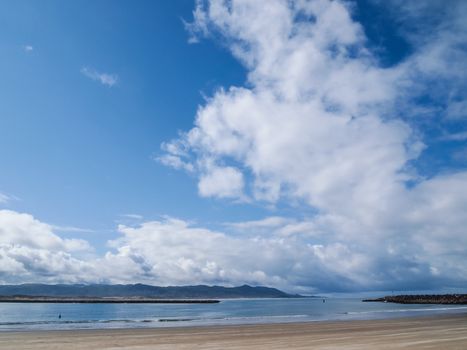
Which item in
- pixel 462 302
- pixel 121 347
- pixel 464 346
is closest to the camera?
pixel 464 346

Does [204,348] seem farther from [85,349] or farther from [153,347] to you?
[85,349]

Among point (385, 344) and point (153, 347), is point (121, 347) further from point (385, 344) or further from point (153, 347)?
point (385, 344)

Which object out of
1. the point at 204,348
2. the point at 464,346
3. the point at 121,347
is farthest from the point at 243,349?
the point at 464,346

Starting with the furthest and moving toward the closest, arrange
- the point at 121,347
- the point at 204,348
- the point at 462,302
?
the point at 462,302
the point at 121,347
the point at 204,348

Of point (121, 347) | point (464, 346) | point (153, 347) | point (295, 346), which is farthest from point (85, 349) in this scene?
point (464, 346)

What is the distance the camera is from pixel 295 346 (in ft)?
63.3

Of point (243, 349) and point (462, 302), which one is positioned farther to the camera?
point (462, 302)

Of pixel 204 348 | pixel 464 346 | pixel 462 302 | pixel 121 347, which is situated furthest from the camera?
pixel 462 302

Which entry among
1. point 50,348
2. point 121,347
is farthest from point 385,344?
point 50,348

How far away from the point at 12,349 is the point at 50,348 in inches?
85.2

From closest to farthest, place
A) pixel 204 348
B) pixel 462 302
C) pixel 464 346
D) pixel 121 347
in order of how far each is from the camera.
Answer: pixel 464 346 < pixel 204 348 < pixel 121 347 < pixel 462 302

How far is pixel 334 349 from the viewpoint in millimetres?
17734

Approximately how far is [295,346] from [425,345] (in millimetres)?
6348

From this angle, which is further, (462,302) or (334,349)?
(462,302)
